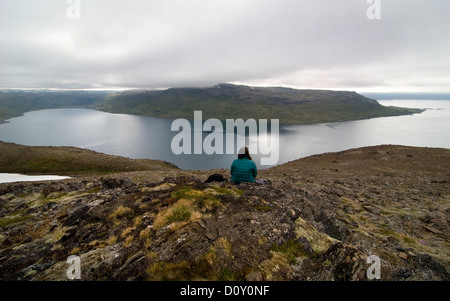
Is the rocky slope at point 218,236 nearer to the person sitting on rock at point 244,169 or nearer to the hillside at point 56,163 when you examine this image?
the person sitting on rock at point 244,169

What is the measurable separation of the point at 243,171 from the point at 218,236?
5.76 m

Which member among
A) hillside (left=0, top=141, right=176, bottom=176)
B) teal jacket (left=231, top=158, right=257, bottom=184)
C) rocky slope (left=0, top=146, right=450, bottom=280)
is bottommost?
hillside (left=0, top=141, right=176, bottom=176)

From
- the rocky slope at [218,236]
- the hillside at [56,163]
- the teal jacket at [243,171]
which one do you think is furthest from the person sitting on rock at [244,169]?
the hillside at [56,163]

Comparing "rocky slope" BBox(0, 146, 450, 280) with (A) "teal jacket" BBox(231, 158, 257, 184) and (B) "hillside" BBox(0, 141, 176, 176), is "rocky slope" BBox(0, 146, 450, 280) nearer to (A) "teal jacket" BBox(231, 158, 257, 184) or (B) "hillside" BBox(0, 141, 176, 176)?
(A) "teal jacket" BBox(231, 158, 257, 184)

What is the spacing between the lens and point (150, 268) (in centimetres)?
557

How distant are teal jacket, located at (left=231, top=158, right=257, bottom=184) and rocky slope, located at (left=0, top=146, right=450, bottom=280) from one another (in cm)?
67

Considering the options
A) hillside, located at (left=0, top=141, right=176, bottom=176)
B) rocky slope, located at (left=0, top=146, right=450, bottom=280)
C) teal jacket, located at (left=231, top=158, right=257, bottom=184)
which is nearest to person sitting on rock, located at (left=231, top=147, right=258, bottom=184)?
teal jacket, located at (left=231, top=158, right=257, bottom=184)

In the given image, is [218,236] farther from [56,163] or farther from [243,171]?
[56,163]

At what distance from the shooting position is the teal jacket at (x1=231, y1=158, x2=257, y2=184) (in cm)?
1202

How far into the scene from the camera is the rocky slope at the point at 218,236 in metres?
5.86
